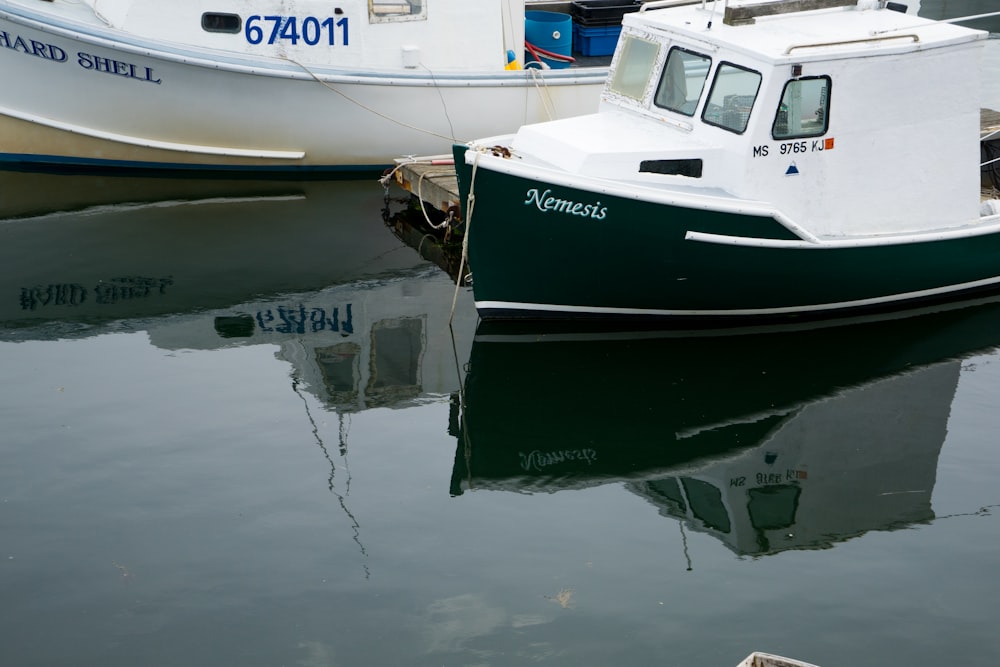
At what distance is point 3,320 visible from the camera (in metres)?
10.4

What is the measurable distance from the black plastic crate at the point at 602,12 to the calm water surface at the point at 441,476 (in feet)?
16.3

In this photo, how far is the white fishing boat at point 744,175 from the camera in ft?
31.7

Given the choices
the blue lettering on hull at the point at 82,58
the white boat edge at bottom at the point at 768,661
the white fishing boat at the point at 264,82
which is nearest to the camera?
the white boat edge at bottom at the point at 768,661

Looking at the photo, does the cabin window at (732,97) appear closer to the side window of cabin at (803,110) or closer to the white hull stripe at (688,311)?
the side window of cabin at (803,110)

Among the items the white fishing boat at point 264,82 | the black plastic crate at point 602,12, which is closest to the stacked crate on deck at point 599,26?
the black plastic crate at point 602,12

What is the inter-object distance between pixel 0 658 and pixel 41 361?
387cm

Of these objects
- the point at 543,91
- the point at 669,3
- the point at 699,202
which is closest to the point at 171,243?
the point at 543,91

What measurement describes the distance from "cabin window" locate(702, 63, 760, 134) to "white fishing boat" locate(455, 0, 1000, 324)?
0.5 inches

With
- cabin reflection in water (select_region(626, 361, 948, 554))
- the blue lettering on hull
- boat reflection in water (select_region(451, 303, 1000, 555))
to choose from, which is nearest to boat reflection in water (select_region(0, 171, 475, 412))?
boat reflection in water (select_region(451, 303, 1000, 555))

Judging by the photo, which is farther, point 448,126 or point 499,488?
point 448,126

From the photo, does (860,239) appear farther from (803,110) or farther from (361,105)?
(361,105)

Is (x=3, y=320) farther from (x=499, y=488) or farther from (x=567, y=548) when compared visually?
(x=567, y=548)

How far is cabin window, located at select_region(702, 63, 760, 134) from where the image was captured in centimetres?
984

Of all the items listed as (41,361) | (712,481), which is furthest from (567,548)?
(41,361)
